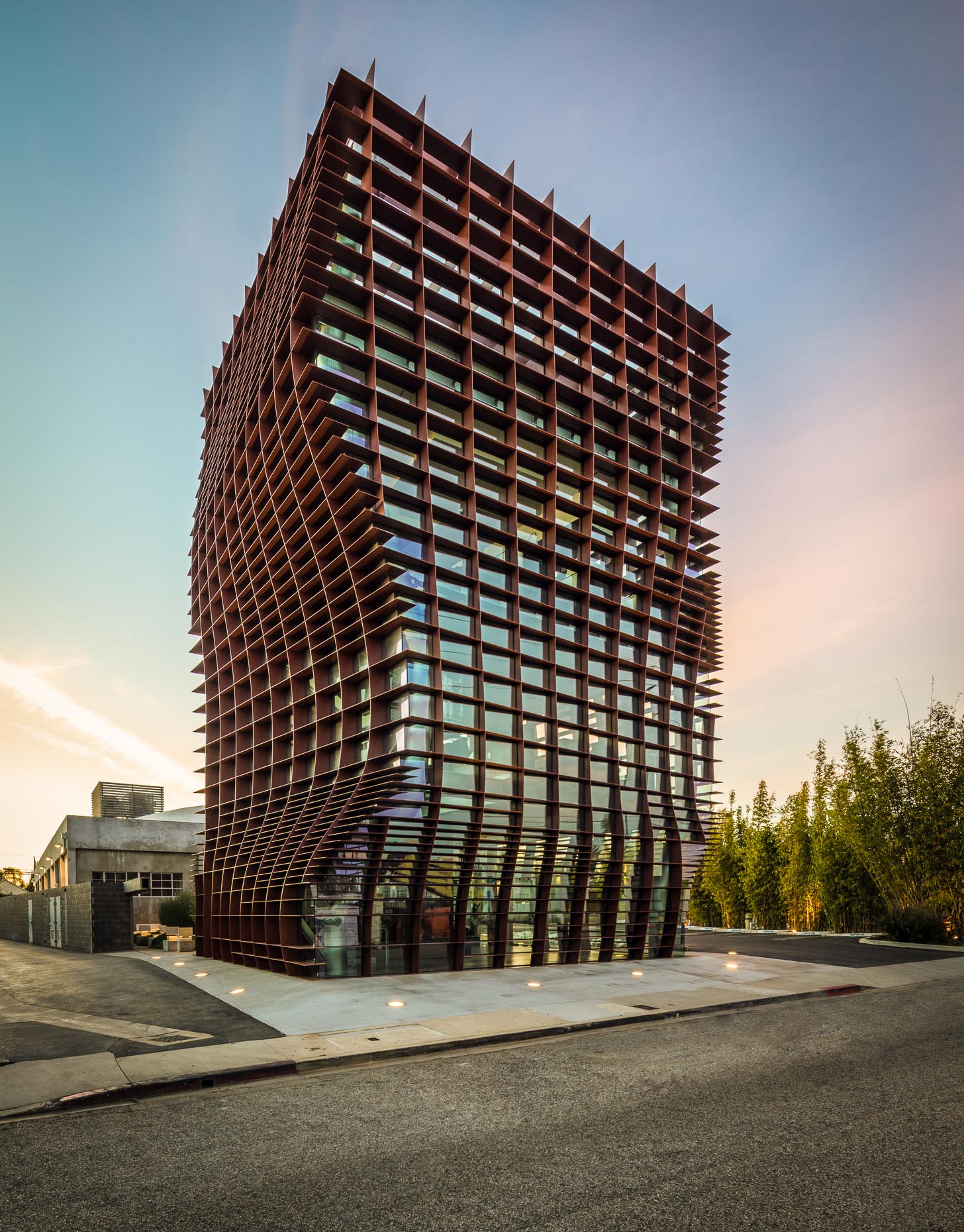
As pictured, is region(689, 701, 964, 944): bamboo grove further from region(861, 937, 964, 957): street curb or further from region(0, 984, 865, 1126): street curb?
region(0, 984, 865, 1126): street curb

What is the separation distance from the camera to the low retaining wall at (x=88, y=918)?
114 feet

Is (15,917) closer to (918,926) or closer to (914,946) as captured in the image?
(914,946)

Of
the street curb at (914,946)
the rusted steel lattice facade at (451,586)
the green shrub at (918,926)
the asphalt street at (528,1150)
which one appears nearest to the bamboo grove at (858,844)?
the green shrub at (918,926)

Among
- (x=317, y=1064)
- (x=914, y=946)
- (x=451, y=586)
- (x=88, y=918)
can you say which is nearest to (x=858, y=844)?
(x=914, y=946)

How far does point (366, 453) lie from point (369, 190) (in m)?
8.45

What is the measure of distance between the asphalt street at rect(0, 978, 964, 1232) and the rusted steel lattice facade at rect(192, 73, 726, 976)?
11.5 meters

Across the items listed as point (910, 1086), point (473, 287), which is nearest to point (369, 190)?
point (473, 287)

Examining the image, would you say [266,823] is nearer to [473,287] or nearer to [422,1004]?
[422,1004]

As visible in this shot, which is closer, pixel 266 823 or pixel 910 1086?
pixel 910 1086

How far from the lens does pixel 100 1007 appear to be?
17062 millimetres

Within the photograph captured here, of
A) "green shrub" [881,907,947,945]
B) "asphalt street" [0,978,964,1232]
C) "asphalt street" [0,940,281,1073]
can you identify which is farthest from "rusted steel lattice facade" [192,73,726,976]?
"asphalt street" [0,978,964,1232]

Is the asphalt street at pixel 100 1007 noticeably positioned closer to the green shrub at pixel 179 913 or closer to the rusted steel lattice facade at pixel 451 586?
the rusted steel lattice facade at pixel 451 586

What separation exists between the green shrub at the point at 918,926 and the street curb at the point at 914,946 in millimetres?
236

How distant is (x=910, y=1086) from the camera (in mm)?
9461
